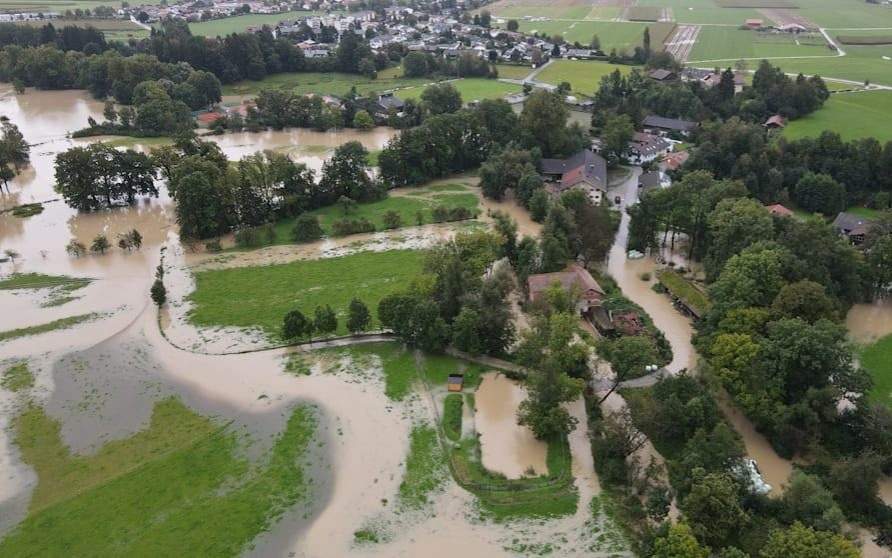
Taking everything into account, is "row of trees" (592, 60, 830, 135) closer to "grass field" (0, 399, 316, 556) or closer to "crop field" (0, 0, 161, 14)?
"grass field" (0, 399, 316, 556)

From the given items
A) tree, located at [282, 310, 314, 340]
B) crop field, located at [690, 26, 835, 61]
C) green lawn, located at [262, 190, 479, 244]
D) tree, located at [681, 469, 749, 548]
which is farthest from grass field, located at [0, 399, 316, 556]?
crop field, located at [690, 26, 835, 61]

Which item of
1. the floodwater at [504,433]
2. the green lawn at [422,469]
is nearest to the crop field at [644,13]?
the floodwater at [504,433]

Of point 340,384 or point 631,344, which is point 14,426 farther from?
point 631,344

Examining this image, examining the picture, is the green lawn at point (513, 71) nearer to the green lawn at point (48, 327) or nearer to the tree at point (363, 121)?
the tree at point (363, 121)

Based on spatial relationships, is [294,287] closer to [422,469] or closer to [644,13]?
[422,469]

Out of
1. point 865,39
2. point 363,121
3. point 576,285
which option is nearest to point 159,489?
point 576,285

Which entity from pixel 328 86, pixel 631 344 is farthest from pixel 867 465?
pixel 328 86
